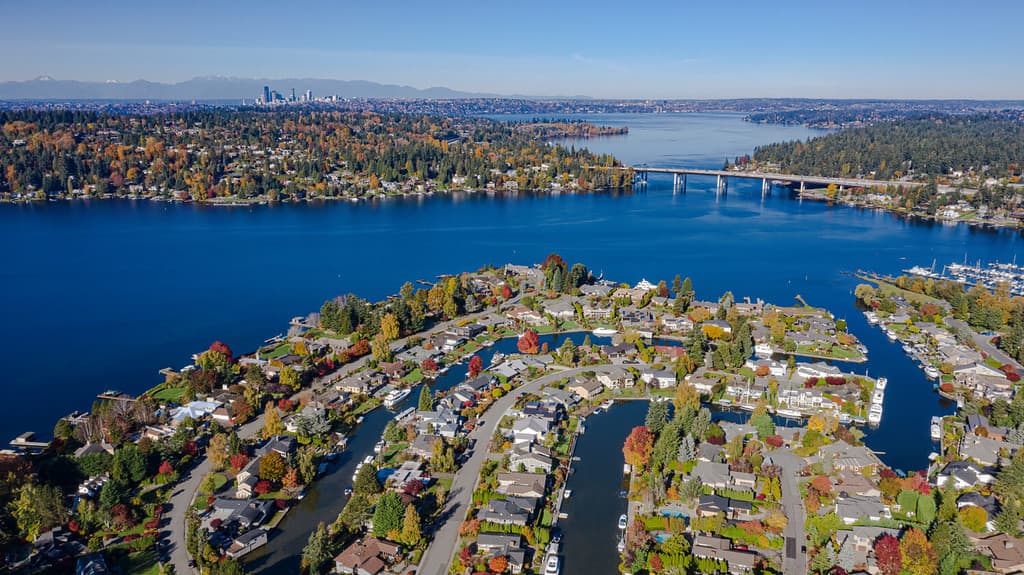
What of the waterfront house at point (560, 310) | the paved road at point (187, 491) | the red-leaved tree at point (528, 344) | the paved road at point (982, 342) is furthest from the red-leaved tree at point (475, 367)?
the paved road at point (982, 342)

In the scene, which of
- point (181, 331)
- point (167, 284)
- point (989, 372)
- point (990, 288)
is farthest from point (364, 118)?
point (989, 372)

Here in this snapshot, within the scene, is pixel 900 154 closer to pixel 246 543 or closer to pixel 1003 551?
A: pixel 1003 551

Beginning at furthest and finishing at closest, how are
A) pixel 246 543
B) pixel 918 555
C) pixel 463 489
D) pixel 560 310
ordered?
pixel 560 310 < pixel 463 489 < pixel 246 543 < pixel 918 555

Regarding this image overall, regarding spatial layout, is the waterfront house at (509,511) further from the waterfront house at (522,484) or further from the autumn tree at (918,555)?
the autumn tree at (918,555)

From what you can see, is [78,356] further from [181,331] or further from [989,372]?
[989,372]

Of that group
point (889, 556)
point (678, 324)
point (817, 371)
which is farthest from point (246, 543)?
point (678, 324)
